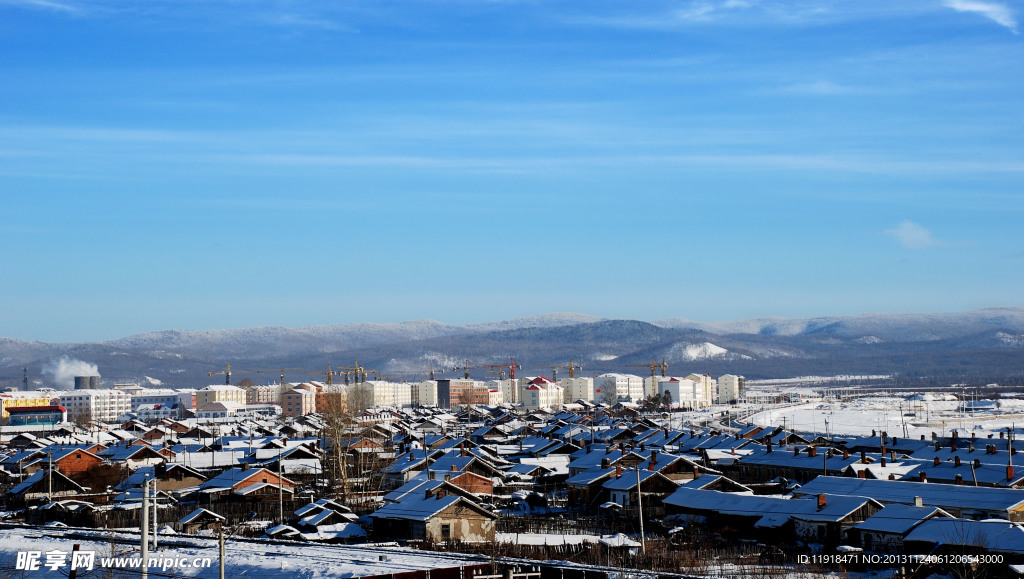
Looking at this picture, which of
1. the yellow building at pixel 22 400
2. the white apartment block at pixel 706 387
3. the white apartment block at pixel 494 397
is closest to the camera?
the yellow building at pixel 22 400

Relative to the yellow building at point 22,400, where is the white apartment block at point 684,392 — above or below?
below

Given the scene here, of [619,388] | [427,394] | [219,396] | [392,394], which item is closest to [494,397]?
[427,394]

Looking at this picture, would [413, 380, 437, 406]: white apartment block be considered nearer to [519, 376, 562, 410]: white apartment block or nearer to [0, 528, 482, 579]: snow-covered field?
[519, 376, 562, 410]: white apartment block

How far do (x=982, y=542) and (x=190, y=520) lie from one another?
1337 centimetres

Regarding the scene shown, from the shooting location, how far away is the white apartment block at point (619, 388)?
10094cm

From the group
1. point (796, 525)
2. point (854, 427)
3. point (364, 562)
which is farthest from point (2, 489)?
point (854, 427)

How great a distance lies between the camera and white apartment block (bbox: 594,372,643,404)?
100938mm

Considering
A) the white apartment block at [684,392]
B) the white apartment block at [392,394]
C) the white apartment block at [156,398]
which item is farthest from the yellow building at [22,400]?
the white apartment block at [684,392]

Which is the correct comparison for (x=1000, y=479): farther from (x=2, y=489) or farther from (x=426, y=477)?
(x=2, y=489)

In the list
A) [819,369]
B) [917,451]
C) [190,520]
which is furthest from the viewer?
[819,369]

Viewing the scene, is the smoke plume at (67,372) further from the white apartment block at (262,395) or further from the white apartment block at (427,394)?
the white apartment block at (427,394)

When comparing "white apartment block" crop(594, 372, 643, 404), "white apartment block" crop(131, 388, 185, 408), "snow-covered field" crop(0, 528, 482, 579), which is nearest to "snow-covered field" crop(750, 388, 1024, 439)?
"white apartment block" crop(594, 372, 643, 404)

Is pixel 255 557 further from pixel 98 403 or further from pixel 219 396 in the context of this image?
pixel 98 403

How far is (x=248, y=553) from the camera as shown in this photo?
16578 millimetres
